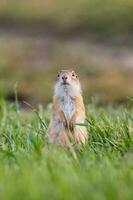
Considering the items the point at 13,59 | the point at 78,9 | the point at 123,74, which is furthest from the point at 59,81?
the point at 78,9

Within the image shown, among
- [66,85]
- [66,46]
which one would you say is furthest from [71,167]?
[66,46]

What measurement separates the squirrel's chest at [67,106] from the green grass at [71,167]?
0.72ft

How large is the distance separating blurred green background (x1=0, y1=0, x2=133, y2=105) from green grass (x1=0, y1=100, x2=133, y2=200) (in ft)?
26.5

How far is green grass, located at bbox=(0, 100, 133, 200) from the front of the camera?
4.32m

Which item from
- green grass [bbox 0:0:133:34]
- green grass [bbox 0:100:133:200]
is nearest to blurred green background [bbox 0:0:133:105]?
green grass [bbox 0:0:133:34]

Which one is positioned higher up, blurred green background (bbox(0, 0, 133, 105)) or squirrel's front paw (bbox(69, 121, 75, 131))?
blurred green background (bbox(0, 0, 133, 105))

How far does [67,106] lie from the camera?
6004mm

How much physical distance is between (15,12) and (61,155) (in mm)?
16086

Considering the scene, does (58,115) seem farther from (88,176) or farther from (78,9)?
(78,9)

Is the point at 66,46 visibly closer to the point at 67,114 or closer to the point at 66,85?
the point at 66,85

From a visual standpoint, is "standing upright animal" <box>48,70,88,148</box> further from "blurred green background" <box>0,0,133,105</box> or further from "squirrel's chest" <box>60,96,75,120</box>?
"blurred green background" <box>0,0,133,105</box>

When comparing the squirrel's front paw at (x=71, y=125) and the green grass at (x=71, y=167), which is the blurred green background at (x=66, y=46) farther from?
the squirrel's front paw at (x=71, y=125)

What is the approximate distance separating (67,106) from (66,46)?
13125mm

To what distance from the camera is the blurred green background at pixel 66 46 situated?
1578 cm
